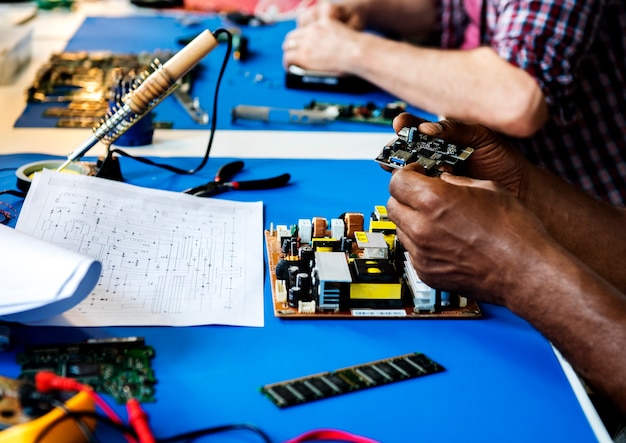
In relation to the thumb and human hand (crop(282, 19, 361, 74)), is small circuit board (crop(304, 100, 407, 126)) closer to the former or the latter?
human hand (crop(282, 19, 361, 74))

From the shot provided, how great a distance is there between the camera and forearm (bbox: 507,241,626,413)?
2.90ft

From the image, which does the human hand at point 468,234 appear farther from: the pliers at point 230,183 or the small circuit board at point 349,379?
the pliers at point 230,183

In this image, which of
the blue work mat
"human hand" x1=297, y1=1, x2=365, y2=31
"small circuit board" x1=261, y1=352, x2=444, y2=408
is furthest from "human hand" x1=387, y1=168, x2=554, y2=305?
"human hand" x1=297, y1=1, x2=365, y2=31

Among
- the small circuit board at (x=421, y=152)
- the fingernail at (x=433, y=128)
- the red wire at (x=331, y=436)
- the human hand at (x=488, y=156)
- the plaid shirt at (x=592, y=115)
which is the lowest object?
the plaid shirt at (x=592, y=115)

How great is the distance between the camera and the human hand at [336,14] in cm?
222

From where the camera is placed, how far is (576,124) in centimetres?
202

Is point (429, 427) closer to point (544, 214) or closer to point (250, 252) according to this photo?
point (250, 252)

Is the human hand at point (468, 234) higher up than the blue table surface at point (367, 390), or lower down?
higher up

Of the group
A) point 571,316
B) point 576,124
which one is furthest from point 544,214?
point 576,124

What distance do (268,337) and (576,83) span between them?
4.52 feet

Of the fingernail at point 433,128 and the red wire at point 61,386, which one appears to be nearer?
the red wire at point 61,386

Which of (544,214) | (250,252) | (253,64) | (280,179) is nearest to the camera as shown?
(250,252)

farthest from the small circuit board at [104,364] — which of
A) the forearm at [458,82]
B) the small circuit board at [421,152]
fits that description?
the forearm at [458,82]

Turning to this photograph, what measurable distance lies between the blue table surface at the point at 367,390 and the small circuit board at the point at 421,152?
22cm
